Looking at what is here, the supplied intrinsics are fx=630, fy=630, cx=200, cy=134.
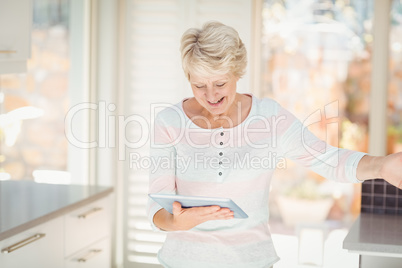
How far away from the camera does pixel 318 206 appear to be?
159 inches

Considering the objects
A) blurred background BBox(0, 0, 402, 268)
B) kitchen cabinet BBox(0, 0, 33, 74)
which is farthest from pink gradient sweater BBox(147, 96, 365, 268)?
blurred background BBox(0, 0, 402, 268)

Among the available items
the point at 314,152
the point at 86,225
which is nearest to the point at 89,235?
the point at 86,225

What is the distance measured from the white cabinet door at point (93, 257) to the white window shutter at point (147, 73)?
3.35 feet

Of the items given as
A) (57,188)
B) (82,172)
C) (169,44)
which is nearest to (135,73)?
(169,44)

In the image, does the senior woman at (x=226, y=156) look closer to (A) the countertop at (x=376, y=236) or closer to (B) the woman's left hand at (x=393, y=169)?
(B) the woman's left hand at (x=393, y=169)

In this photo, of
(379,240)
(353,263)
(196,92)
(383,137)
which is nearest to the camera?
(196,92)

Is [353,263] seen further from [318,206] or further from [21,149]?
[21,149]

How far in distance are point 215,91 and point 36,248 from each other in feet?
3.39

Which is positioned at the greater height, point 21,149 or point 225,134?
point 225,134

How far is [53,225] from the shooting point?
2578 mm

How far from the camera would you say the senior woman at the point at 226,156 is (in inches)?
75.5

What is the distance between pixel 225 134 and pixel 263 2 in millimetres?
2099

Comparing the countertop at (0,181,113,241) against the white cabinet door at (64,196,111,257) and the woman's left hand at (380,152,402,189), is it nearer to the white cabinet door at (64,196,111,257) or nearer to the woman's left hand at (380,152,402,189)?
the white cabinet door at (64,196,111,257)

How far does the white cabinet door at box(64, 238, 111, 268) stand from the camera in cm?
280
